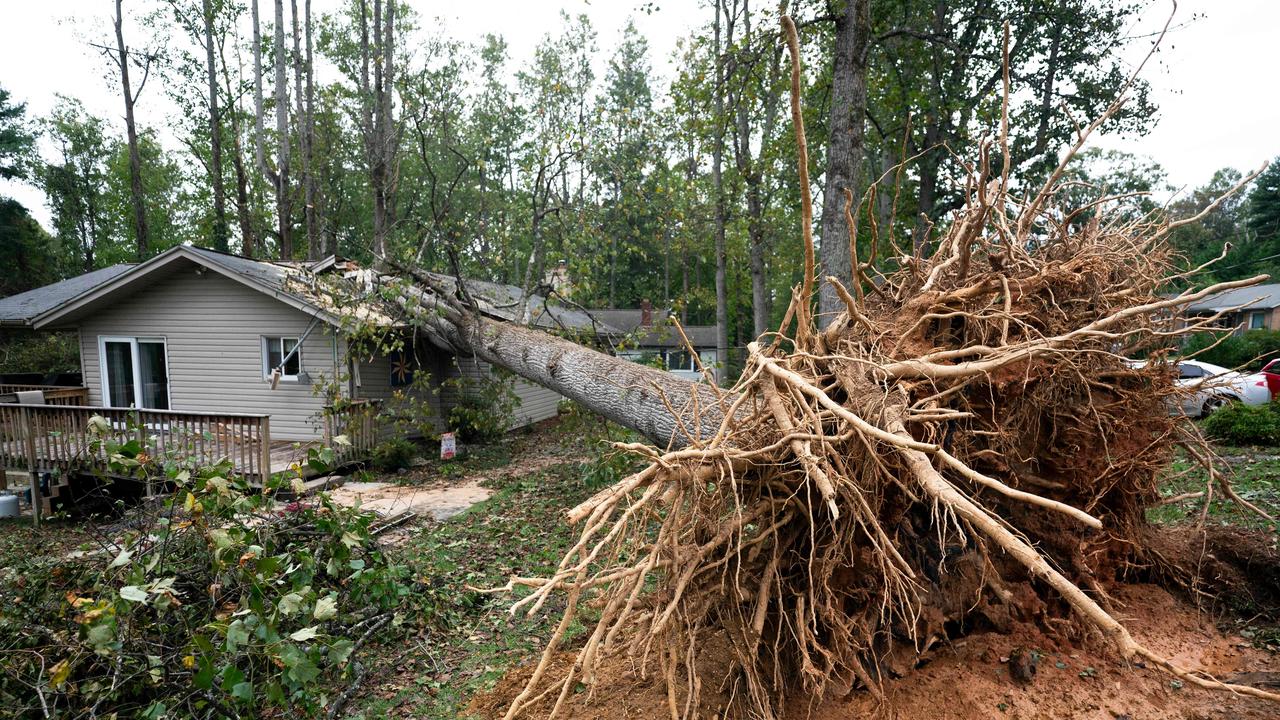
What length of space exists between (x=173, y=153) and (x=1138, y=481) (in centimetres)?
4575

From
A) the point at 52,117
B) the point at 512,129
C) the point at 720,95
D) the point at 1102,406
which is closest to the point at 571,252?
the point at 720,95

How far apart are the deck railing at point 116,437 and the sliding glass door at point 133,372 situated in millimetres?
3268

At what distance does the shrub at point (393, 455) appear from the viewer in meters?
10.2

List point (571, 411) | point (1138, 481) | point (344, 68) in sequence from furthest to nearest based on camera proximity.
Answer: point (344, 68) < point (571, 411) < point (1138, 481)

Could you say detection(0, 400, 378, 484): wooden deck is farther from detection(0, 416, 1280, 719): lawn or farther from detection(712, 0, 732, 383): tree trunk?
detection(712, 0, 732, 383): tree trunk

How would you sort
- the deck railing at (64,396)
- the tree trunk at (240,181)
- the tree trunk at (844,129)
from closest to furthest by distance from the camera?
the tree trunk at (844,129), the deck railing at (64,396), the tree trunk at (240,181)

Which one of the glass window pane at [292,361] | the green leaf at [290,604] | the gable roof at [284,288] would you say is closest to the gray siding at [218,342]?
the glass window pane at [292,361]

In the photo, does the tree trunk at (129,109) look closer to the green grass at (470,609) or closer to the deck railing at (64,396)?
the deck railing at (64,396)

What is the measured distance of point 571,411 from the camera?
30.7 feet

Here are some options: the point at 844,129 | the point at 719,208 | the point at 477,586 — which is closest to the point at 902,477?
the point at 477,586

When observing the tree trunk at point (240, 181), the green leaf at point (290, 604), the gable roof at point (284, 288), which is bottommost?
the green leaf at point (290, 604)

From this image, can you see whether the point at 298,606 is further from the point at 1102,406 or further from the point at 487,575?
the point at 1102,406

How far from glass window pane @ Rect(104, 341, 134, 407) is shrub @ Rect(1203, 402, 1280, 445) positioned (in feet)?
64.9

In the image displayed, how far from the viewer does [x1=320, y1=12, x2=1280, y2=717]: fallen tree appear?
2.27 m
